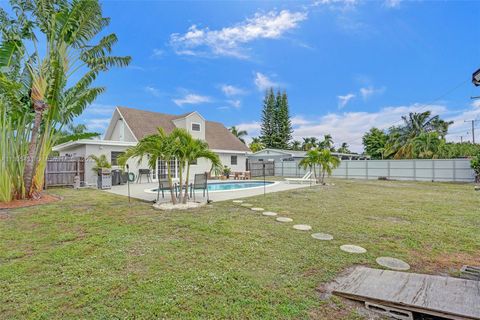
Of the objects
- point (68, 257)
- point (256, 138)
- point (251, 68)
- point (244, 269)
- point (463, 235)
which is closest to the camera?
point (244, 269)

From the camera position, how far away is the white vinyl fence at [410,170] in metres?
18.2

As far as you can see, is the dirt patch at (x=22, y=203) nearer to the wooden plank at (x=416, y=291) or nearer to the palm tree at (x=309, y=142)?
the wooden plank at (x=416, y=291)

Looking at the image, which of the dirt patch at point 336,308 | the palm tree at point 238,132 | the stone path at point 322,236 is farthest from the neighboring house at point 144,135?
the palm tree at point 238,132

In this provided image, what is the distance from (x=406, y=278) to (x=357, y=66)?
22112 mm

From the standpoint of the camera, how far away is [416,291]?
288cm

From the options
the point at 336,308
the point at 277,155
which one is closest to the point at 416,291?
the point at 336,308

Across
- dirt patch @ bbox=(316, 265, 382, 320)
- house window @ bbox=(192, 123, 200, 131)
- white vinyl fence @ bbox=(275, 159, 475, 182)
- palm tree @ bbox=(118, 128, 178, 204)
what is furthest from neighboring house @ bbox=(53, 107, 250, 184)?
dirt patch @ bbox=(316, 265, 382, 320)

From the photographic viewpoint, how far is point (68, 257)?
406 centimetres

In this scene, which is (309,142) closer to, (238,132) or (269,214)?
(238,132)

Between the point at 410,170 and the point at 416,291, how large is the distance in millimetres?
21028

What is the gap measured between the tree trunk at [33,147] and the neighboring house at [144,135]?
19.0 feet

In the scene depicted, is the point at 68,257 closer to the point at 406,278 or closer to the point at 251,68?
the point at 406,278

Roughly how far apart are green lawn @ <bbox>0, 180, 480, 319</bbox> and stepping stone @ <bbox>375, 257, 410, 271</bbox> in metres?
0.13

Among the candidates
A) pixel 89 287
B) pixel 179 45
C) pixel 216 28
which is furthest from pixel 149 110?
pixel 89 287
